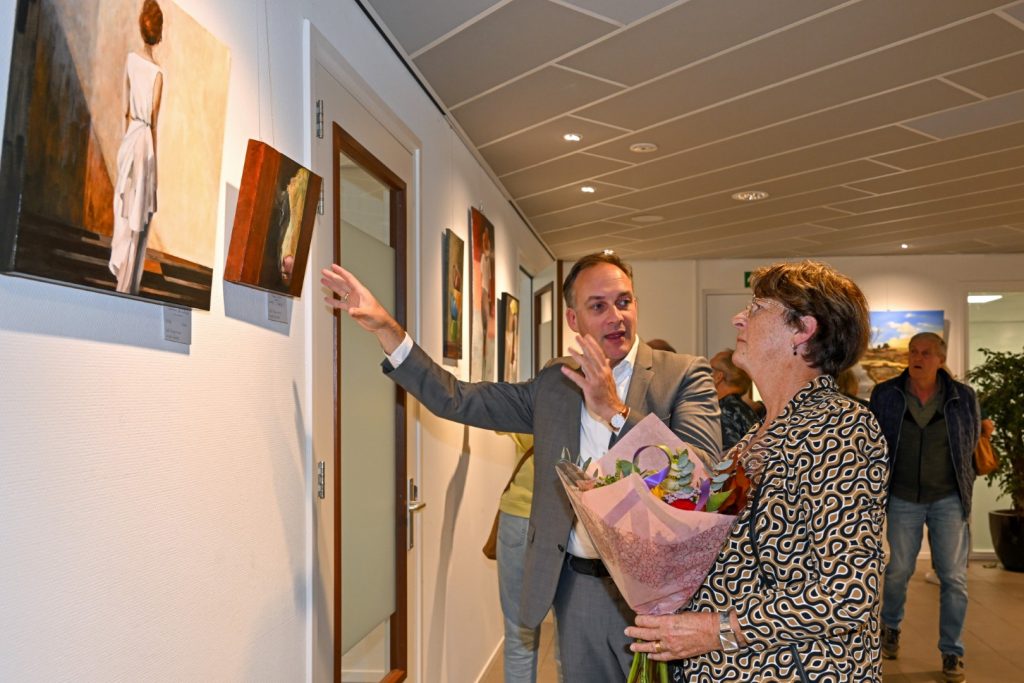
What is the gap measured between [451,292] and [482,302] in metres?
0.87

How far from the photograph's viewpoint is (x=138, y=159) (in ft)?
5.19

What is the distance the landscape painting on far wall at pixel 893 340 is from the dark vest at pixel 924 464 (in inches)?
160

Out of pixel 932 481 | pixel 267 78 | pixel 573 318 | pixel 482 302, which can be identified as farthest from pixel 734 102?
pixel 267 78

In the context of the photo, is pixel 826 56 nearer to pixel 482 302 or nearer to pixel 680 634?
pixel 482 302

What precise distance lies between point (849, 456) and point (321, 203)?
5.27 feet

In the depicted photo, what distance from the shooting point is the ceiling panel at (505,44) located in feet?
10.8

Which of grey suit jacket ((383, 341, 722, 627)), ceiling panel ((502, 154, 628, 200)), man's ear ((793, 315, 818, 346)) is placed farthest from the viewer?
ceiling panel ((502, 154, 628, 200))

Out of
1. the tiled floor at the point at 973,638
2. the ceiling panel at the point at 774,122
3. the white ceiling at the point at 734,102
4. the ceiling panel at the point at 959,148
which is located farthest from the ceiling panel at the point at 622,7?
the tiled floor at the point at 973,638

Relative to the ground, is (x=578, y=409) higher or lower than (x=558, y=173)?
lower

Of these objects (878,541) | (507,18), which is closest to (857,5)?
(507,18)

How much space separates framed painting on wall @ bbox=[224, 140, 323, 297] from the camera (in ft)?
6.78

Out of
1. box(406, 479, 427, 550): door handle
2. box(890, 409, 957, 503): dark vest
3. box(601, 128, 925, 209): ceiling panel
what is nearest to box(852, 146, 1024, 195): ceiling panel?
box(601, 128, 925, 209): ceiling panel

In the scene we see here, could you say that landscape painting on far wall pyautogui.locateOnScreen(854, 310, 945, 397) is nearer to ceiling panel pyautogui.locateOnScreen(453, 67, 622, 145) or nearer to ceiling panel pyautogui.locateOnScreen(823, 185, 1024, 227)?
ceiling panel pyautogui.locateOnScreen(823, 185, 1024, 227)

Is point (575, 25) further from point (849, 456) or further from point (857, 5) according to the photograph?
point (849, 456)
